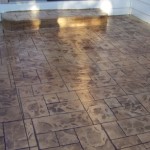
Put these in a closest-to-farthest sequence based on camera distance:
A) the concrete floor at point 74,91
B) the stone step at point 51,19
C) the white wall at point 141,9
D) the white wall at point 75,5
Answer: the concrete floor at point 74,91 < the stone step at point 51,19 < the white wall at point 75,5 < the white wall at point 141,9

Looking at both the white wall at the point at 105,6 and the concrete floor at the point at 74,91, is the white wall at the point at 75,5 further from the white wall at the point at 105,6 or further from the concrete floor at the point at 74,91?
the concrete floor at the point at 74,91

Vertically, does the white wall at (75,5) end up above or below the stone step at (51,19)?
above

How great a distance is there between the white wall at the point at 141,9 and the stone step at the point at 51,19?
0.91m

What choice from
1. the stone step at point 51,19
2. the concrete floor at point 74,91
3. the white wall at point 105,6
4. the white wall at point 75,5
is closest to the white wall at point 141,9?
the white wall at point 105,6

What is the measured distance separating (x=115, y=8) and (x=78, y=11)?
3.08 feet

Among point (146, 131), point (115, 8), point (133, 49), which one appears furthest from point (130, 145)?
point (115, 8)

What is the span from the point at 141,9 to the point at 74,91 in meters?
3.68

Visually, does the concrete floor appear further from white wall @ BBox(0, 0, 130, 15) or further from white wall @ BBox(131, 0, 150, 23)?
white wall @ BBox(131, 0, 150, 23)

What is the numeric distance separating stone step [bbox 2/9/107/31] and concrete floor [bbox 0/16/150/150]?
0.26 meters

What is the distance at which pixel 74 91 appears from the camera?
3.12 metres

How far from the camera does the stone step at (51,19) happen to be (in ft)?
16.9

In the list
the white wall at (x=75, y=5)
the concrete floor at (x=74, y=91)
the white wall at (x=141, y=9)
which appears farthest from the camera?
the white wall at (x=141, y=9)

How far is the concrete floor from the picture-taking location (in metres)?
2.40

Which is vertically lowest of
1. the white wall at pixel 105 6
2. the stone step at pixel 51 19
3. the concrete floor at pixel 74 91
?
the concrete floor at pixel 74 91
